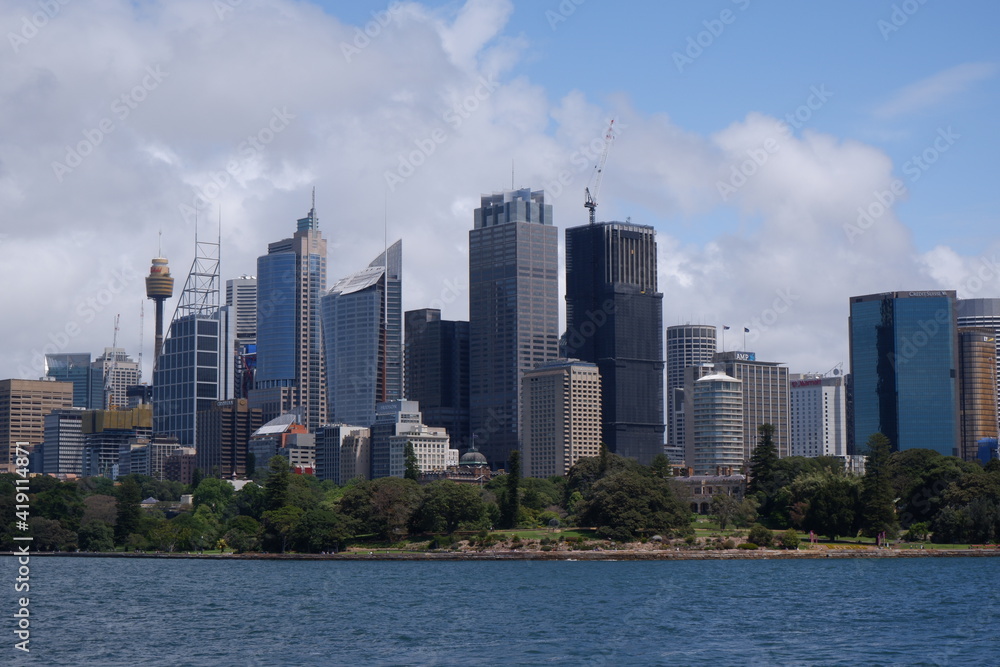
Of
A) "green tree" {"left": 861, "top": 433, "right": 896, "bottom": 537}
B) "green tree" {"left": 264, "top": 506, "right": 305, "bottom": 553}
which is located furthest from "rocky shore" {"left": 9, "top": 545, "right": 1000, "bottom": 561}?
"green tree" {"left": 264, "top": 506, "right": 305, "bottom": 553}

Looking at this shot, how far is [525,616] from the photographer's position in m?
89.0

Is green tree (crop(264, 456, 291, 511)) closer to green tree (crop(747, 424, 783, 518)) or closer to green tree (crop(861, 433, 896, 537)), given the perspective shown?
green tree (crop(747, 424, 783, 518))

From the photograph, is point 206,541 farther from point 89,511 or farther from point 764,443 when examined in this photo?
point 764,443

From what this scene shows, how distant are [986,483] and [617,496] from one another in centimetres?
4162

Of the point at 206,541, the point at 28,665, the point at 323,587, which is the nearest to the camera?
the point at 28,665

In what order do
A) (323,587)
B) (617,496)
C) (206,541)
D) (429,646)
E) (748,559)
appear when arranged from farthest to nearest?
(206,541)
(617,496)
(748,559)
(323,587)
(429,646)

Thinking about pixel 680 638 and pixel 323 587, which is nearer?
pixel 680 638

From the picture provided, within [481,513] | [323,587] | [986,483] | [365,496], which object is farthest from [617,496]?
[323,587]

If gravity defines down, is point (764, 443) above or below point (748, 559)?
above

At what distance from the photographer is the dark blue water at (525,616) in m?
71.4

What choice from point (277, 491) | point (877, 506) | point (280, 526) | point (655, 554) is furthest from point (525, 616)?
point (277, 491)

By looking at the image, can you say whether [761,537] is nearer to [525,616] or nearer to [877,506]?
[877,506]

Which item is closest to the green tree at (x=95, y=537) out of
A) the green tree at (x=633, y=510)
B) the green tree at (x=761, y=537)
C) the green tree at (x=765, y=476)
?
the green tree at (x=633, y=510)

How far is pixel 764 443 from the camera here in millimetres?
198875
